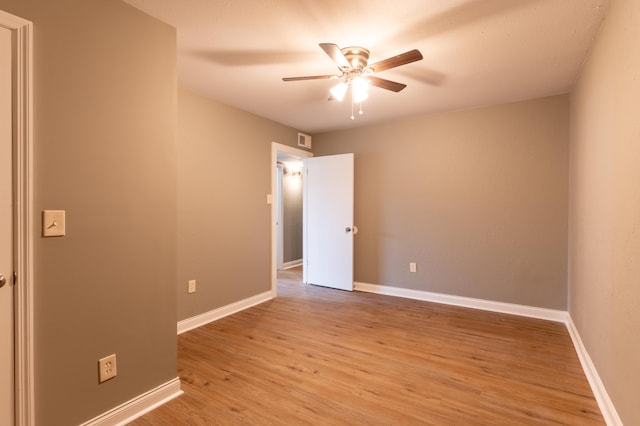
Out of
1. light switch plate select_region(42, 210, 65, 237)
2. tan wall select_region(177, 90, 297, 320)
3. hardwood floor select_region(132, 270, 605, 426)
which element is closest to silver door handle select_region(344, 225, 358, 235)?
tan wall select_region(177, 90, 297, 320)

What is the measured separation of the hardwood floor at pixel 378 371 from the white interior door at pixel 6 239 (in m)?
0.68

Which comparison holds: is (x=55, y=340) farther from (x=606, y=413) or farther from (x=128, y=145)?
(x=606, y=413)

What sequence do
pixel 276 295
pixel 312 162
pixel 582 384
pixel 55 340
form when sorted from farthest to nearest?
1. pixel 312 162
2. pixel 276 295
3. pixel 582 384
4. pixel 55 340

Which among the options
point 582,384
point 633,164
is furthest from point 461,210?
point 633,164

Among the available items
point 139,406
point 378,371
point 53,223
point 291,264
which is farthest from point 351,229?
point 53,223

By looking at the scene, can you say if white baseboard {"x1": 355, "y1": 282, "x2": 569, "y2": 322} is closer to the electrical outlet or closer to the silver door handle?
the silver door handle

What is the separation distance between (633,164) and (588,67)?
4.54 feet

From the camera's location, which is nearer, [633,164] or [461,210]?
[633,164]

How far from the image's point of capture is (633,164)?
4.95ft

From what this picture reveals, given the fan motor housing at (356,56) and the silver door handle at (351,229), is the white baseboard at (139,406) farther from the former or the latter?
the silver door handle at (351,229)

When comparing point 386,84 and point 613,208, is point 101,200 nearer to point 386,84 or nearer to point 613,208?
point 386,84

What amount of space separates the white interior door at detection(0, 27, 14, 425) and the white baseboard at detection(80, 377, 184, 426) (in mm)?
415

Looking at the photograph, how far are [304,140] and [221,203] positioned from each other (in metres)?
1.87

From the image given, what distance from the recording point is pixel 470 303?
3746 millimetres
